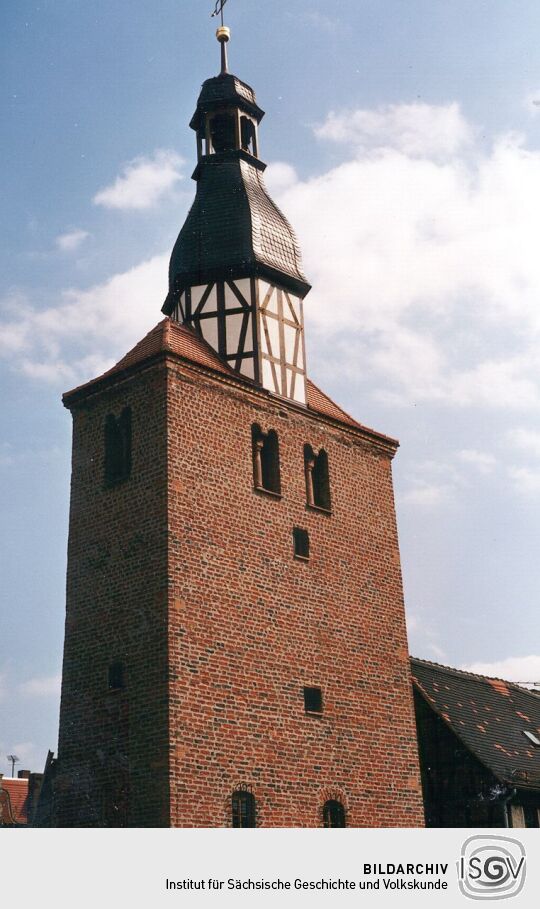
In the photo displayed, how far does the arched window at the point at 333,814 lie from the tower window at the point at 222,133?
14921 millimetres

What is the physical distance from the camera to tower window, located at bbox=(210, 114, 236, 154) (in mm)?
25578

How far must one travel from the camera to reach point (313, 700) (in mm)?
20578

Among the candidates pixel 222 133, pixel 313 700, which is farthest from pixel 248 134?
pixel 313 700

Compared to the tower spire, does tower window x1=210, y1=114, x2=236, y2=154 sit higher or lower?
higher

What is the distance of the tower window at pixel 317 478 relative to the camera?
22.6m

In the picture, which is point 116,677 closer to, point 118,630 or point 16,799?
point 118,630

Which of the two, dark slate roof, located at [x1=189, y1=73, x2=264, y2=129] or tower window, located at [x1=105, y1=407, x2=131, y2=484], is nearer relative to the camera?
tower window, located at [x1=105, y1=407, x2=131, y2=484]

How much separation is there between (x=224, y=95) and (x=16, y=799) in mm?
36062

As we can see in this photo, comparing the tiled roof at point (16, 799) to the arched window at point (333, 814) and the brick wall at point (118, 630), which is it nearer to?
the brick wall at point (118, 630)

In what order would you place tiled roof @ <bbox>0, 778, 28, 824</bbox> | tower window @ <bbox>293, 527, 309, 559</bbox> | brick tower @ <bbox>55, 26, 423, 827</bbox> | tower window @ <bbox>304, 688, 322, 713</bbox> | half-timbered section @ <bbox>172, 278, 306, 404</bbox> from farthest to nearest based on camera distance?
tiled roof @ <bbox>0, 778, 28, 824</bbox>
half-timbered section @ <bbox>172, 278, 306, 404</bbox>
tower window @ <bbox>293, 527, 309, 559</bbox>
tower window @ <bbox>304, 688, 322, 713</bbox>
brick tower @ <bbox>55, 26, 423, 827</bbox>

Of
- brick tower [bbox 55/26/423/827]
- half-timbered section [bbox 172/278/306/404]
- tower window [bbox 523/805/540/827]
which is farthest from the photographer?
tower window [bbox 523/805/540/827]

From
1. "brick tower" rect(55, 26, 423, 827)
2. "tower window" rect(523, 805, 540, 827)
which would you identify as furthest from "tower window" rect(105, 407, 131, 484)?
"tower window" rect(523, 805, 540, 827)
